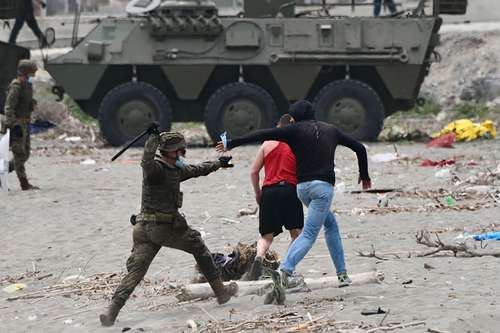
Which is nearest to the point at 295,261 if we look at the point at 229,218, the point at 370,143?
the point at 229,218

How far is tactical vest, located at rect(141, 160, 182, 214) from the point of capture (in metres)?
7.70

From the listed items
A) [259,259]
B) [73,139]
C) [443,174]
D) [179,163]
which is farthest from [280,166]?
[73,139]

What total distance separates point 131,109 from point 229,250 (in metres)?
11.0

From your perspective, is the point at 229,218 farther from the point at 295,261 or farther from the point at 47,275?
the point at 295,261

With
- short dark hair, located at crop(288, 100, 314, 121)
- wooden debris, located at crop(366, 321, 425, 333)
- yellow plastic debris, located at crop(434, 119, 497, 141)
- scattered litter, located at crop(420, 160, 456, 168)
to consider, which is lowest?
yellow plastic debris, located at crop(434, 119, 497, 141)

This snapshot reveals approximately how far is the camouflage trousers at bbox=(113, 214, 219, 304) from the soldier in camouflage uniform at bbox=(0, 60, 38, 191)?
22.1 ft

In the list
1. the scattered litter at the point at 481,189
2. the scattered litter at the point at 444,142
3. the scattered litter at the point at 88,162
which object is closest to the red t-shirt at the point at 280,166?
the scattered litter at the point at 481,189

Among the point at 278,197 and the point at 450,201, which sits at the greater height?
the point at 278,197

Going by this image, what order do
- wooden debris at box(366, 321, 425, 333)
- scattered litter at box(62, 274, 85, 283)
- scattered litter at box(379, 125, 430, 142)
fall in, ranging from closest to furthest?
wooden debris at box(366, 321, 425, 333)
scattered litter at box(62, 274, 85, 283)
scattered litter at box(379, 125, 430, 142)

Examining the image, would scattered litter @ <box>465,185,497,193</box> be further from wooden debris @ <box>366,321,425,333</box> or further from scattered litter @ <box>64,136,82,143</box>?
scattered litter @ <box>64,136,82,143</box>

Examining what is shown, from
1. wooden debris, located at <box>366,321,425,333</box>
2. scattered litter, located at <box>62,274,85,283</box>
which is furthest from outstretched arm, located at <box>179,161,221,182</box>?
scattered litter, located at <box>62,274,85,283</box>

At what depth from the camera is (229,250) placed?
10.2 m

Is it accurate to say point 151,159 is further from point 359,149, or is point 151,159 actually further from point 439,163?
point 439,163

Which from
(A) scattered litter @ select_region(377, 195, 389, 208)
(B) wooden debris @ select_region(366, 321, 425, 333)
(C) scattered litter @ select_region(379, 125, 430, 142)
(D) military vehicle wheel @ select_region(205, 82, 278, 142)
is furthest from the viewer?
(C) scattered litter @ select_region(379, 125, 430, 142)
